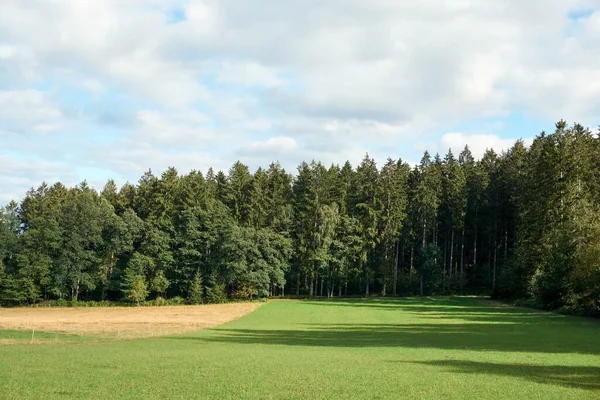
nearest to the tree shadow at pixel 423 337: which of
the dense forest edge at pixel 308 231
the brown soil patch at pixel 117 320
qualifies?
the brown soil patch at pixel 117 320

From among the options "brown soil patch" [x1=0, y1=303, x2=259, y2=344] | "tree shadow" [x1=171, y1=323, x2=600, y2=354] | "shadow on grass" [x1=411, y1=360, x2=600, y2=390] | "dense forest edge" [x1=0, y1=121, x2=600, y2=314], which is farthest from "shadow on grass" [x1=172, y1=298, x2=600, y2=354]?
"dense forest edge" [x1=0, y1=121, x2=600, y2=314]

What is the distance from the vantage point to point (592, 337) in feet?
116

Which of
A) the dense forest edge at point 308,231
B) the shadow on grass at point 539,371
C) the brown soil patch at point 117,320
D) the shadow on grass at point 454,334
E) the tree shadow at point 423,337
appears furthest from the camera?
the dense forest edge at point 308,231

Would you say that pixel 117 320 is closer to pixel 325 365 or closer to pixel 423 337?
pixel 423 337

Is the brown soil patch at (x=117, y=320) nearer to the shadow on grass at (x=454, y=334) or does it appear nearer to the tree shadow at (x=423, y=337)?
the shadow on grass at (x=454, y=334)

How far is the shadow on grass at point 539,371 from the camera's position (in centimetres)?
1978

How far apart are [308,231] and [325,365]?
77253 millimetres

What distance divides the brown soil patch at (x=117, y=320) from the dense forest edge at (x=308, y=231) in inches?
373

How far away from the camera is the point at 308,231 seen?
333 ft

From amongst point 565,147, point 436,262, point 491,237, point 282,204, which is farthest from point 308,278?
point 565,147

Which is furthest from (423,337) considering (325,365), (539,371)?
(539,371)

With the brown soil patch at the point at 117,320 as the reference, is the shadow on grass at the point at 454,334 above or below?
above

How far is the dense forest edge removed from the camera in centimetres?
8038

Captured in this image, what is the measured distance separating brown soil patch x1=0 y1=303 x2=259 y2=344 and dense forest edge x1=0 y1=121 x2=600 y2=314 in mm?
9464
